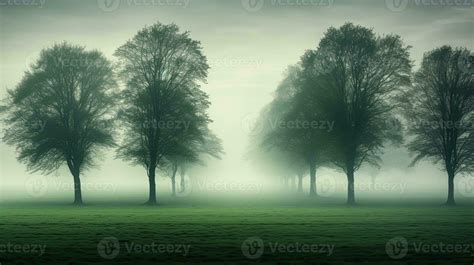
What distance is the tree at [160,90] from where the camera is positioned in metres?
50.1

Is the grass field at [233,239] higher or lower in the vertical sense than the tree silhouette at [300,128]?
lower

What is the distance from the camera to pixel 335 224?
29.5 meters

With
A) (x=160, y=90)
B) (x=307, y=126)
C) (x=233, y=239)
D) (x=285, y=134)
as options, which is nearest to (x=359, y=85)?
(x=307, y=126)

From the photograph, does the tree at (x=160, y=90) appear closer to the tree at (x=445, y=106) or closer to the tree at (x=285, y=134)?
the tree at (x=285, y=134)

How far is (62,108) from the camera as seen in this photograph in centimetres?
5297

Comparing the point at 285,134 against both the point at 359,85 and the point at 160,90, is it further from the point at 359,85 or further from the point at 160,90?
the point at 160,90

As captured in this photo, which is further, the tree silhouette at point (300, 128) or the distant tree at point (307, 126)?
the tree silhouette at point (300, 128)

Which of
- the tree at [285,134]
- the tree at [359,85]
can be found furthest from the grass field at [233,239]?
the tree at [285,134]

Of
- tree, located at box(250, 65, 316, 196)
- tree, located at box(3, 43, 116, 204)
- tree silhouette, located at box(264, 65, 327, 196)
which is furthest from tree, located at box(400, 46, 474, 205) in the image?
tree, located at box(3, 43, 116, 204)

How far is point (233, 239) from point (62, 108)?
119 feet

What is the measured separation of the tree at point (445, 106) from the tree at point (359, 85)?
2.55 m

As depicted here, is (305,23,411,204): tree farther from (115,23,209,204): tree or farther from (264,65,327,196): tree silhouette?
(115,23,209,204): tree

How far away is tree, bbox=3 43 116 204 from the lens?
2013 inches

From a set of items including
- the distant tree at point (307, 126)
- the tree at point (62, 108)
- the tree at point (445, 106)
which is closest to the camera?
the tree at point (445, 106)
